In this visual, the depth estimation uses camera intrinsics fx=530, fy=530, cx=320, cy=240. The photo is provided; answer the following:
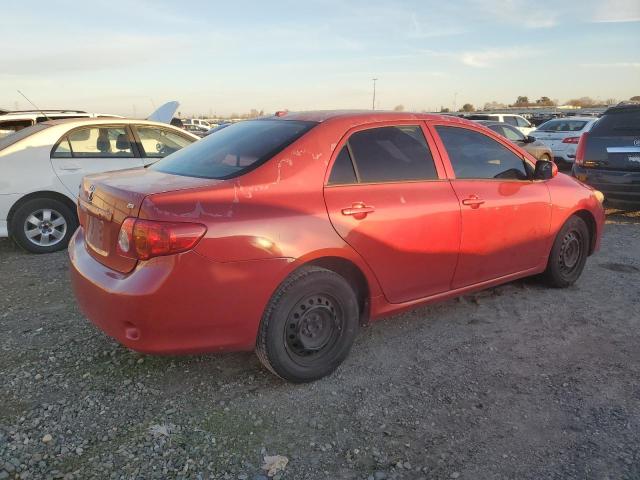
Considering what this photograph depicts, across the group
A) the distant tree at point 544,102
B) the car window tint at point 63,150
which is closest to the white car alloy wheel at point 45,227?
the car window tint at point 63,150

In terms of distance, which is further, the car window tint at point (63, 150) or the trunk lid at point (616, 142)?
the trunk lid at point (616, 142)

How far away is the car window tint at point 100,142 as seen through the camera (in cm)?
631

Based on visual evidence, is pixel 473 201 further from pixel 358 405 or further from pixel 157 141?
pixel 157 141

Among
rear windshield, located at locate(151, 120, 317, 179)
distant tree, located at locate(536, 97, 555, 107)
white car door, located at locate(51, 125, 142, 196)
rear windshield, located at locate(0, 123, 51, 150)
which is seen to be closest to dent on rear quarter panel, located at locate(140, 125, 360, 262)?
rear windshield, located at locate(151, 120, 317, 179)

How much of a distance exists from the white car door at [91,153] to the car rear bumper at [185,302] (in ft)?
12.2

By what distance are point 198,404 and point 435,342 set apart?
5.71 ft

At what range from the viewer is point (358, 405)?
3.01 m

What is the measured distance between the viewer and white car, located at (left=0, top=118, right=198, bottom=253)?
19.5 feet

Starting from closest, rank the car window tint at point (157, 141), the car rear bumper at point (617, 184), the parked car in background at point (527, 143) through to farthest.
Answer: the car window tint at point (157, 141) → the car rear bumper at point (617, 184) → the parked car in background at point (527, 143)

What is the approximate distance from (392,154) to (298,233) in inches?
40.5

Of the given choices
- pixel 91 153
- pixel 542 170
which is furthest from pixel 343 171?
pixel 91 153

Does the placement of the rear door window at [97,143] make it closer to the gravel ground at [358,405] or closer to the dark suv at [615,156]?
the gravel ground at [358,405]

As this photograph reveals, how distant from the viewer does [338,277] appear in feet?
10.5

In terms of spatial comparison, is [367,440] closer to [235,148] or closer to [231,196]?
[231,196]
